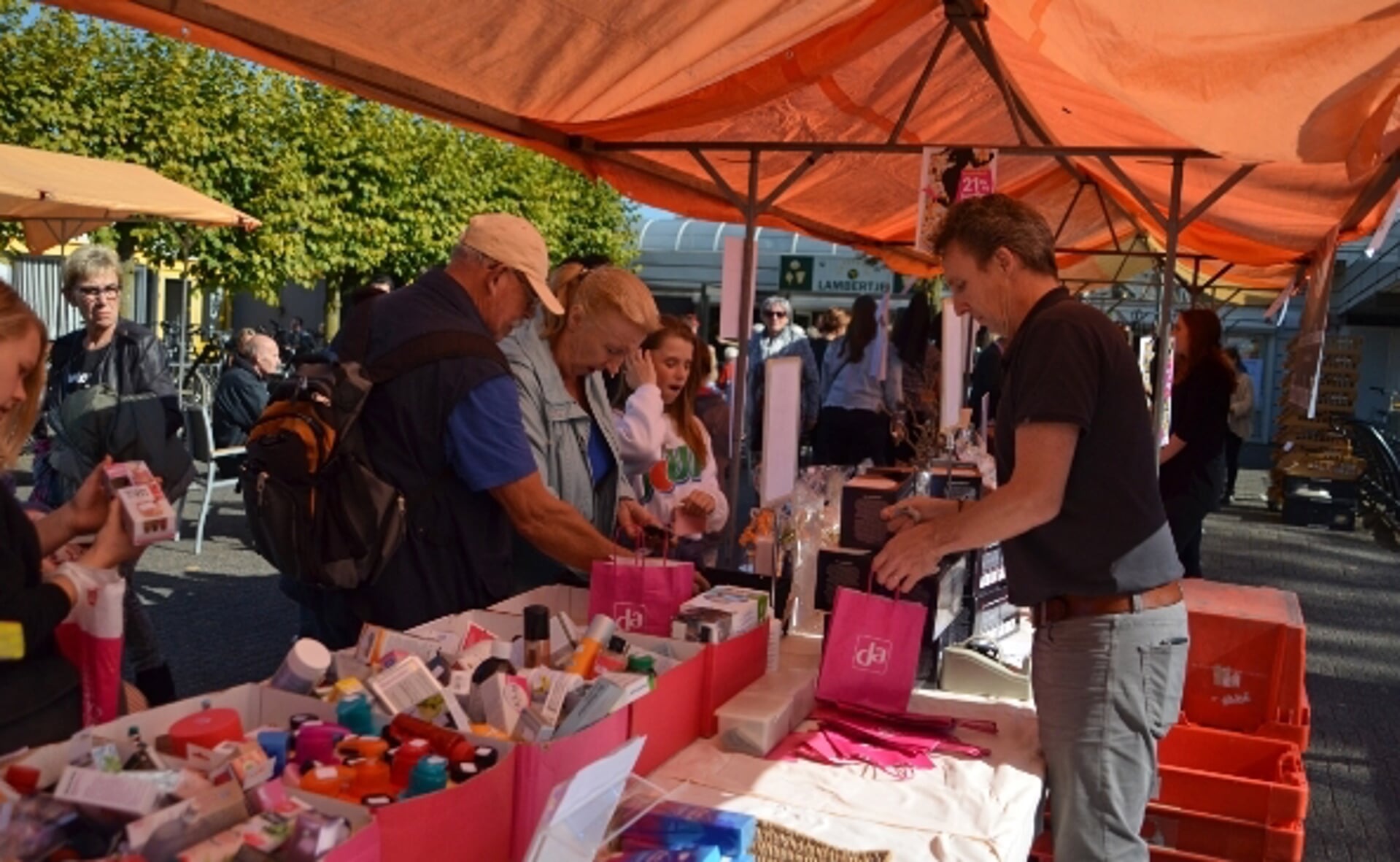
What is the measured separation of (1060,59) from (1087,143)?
3429 mm

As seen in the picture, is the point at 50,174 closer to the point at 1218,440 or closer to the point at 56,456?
the point at 56,456

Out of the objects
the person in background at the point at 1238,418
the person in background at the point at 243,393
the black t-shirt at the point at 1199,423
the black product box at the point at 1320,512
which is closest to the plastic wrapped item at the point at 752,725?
the black t-shirt at the point at 1199,423

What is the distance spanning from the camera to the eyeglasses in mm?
5148

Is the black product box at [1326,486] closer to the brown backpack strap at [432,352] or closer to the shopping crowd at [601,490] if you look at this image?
the shopping crowd at [601,490]

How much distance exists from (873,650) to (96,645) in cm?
137

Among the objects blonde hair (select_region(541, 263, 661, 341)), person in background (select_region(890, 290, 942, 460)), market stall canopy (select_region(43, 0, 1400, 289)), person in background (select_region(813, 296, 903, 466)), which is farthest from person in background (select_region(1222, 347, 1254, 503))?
blonde hair (select_region(541, 263, 661, 341))

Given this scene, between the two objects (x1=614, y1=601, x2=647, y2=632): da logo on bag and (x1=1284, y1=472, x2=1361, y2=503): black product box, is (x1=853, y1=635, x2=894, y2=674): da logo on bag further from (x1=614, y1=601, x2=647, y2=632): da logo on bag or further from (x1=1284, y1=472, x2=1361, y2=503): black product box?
(x1=1284, y1=472, x2=1361, y2=503): black product box

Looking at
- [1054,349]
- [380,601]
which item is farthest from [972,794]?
[380,601]

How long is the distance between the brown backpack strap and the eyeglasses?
3.03 meters

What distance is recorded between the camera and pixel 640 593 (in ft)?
8.43

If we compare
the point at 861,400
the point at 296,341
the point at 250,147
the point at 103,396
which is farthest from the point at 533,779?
the point at 296,341

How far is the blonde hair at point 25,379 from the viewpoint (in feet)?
5.67

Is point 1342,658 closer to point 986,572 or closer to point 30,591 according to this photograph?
point 986,572

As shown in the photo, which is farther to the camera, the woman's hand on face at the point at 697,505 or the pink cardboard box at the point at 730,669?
the woman's hand on face at the point at 697,505
